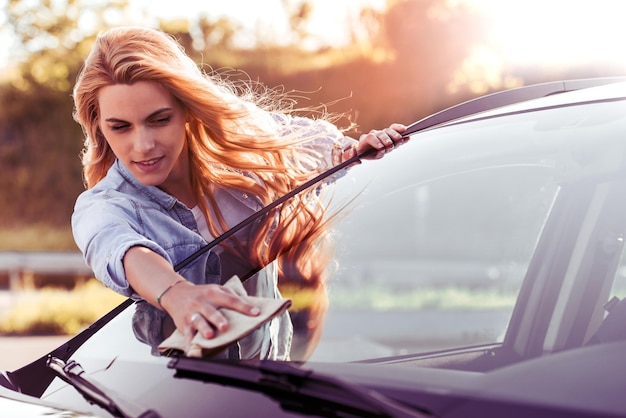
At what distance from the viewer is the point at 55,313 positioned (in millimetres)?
10594

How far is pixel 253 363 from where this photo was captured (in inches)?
56.9

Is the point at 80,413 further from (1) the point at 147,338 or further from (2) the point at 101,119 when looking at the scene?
(2) the point at 101,119

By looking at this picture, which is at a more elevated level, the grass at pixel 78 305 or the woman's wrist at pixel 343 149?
the grass at pixel 78 305

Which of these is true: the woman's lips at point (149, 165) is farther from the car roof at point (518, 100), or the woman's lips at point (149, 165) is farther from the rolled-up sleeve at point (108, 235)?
the car roof at point (518, 100)

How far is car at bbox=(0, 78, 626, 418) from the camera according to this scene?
127 centimetres

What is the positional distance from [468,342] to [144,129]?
0.80m

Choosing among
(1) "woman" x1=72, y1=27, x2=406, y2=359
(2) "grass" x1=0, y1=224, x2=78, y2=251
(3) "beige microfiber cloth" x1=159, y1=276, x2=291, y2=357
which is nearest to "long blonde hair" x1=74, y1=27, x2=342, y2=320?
(1) "woman" x1=72, y1=27, x2=406, y2=359

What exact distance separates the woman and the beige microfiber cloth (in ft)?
0.11

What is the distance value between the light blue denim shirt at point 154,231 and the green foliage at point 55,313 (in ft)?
27.1

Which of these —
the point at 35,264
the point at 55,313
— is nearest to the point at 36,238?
the point at 35,264

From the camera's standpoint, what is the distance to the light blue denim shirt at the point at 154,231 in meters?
1.68

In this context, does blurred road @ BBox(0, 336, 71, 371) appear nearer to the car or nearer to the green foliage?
the green foliage

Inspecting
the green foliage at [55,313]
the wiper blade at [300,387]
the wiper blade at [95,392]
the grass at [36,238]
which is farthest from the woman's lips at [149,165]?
the grass at [36,238]

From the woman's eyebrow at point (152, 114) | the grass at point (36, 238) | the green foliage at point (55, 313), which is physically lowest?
the woman's eyebrow at point (152, 114)
